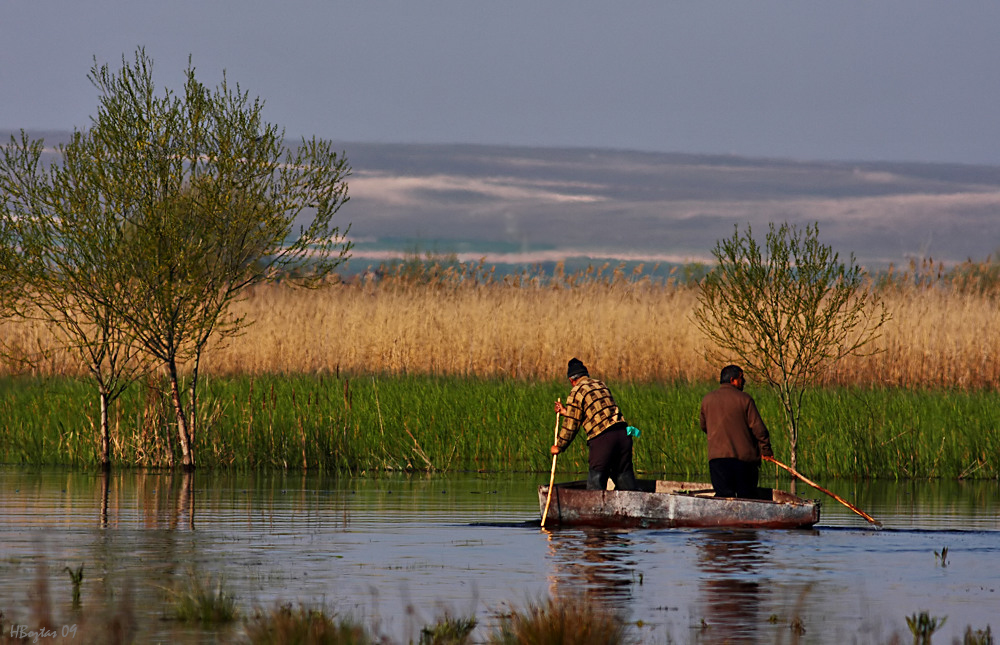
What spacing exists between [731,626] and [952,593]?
9.75 ft

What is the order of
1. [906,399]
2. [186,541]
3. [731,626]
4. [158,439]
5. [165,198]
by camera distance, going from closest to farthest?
[731,626] < [186,541] < [165,198] < [158,439] < [906,399]

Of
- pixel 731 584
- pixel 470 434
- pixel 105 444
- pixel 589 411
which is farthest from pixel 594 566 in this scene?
pixel 105 444

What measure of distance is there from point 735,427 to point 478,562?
5.12 meters

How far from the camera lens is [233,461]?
88.5ft

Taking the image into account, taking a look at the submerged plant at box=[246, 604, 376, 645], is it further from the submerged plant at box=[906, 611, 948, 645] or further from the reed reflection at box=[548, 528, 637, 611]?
the submerged plant at box=[906, 611, 948, 645]

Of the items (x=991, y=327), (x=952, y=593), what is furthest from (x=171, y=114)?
(x=991, y=327)

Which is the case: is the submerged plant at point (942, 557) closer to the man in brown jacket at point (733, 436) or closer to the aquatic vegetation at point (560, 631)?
the man in brown jacket at point (733, 436)

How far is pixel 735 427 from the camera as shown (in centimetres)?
1786

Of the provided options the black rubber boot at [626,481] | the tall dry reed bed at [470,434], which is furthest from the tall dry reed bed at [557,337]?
the black rubber boot at [626,481]

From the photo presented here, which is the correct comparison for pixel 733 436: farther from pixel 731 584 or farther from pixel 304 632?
pixel 304 632

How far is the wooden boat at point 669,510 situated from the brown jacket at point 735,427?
727mm

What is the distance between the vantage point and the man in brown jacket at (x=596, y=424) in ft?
59.6

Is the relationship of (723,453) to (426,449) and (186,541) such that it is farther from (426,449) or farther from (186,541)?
(426,449)

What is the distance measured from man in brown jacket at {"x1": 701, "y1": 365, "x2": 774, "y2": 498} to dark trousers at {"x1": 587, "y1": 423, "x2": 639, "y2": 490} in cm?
103
